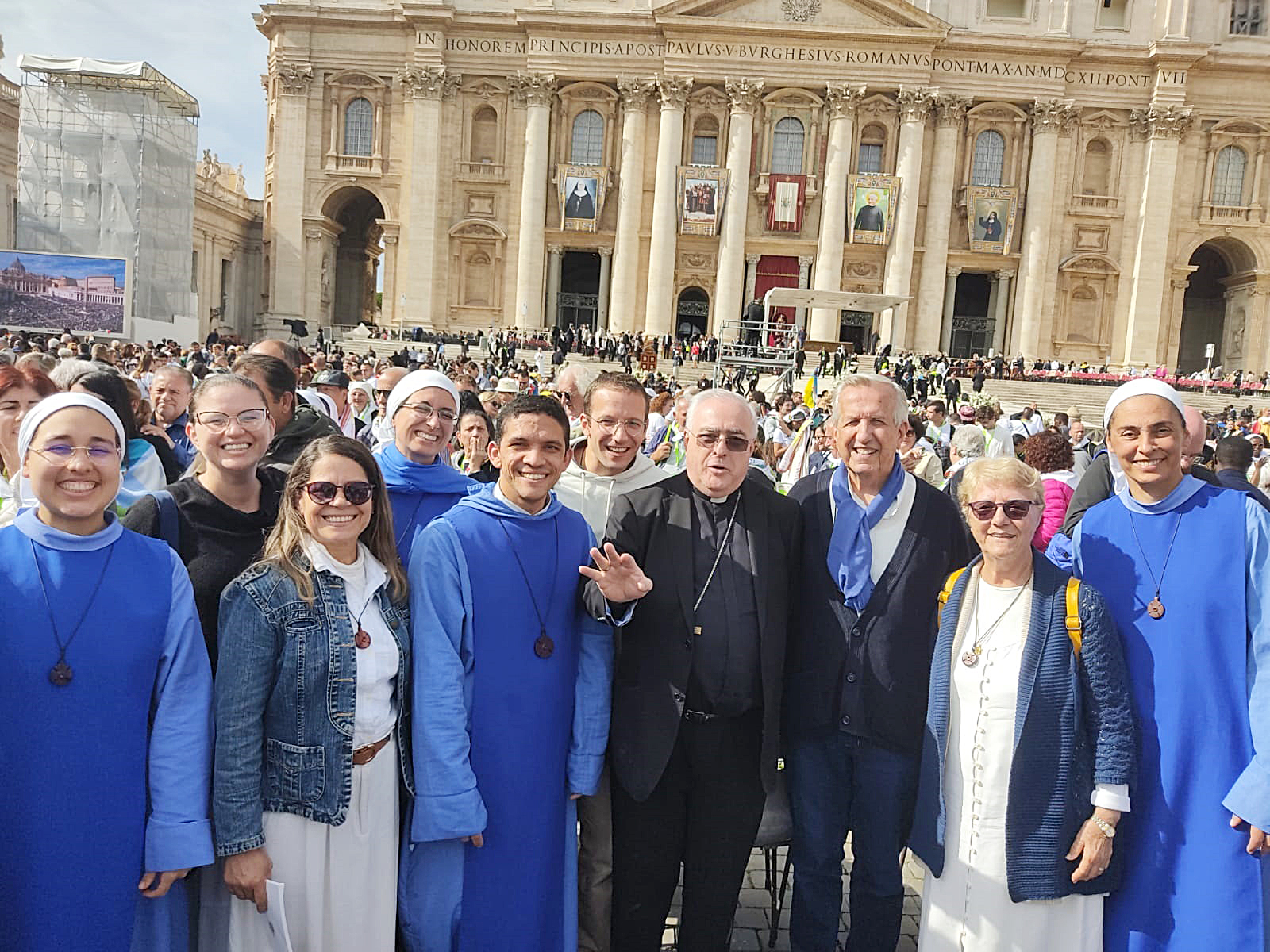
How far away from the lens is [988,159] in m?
38.9

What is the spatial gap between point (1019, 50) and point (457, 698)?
42202 millimetres

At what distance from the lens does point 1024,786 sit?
10.6 ft

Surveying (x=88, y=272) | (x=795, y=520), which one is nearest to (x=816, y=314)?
(x=88, y=272)

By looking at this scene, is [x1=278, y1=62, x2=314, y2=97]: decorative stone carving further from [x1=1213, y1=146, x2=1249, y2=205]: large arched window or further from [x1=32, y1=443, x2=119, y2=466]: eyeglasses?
[x1=32, y1=443, x2=119, y2=466]: eyeglasses

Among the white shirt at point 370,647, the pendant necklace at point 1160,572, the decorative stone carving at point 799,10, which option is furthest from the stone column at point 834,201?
the white shirt at point 370,647

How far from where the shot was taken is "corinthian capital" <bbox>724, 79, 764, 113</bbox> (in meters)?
37.4

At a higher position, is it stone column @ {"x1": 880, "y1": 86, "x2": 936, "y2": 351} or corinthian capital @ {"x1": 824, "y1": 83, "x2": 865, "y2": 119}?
corinthian capital @ {"x1": 824, "y1": 83, "x2": 865, "y2": 119}

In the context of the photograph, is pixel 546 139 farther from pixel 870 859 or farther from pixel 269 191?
pixel 870 859

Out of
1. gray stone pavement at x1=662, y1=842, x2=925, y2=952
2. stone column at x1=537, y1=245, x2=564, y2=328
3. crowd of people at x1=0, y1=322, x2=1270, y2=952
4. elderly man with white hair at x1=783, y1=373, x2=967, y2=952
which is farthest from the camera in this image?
stone column at x1=537, y1=245, x2=564, y2=328

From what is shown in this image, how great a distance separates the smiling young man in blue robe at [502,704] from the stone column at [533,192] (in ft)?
119

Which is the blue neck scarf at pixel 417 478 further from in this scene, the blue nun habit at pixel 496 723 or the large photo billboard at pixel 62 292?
the large photo billboard at pixel 62 292

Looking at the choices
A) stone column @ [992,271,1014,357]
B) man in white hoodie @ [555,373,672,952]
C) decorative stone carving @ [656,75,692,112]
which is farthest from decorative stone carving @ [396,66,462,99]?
man in white hoodie @ [555,373,672,952]

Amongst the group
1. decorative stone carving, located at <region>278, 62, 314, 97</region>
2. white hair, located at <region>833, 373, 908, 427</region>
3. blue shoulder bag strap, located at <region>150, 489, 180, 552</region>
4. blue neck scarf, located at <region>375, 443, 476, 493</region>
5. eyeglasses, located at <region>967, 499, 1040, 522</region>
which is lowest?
blue shoulder bag strap, located at <region>150, 489, 180, 552</region>

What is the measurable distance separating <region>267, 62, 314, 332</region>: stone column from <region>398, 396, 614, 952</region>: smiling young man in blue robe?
38664mm
